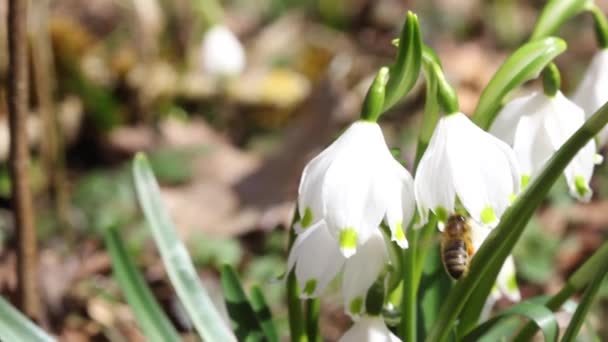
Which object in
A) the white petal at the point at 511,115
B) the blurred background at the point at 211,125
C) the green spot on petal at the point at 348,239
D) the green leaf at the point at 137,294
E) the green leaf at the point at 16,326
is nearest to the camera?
the green spot on petal at the point at 348,239

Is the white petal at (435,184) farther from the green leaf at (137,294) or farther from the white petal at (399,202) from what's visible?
the green leaf at (137,294)

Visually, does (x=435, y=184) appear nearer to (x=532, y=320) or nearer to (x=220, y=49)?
(x=532, y=320)

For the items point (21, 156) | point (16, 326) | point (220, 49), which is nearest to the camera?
point (16, 326)

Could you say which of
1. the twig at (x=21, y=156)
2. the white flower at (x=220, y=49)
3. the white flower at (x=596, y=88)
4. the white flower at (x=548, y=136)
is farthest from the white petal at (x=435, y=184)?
the white flower at (x=220, y=49)

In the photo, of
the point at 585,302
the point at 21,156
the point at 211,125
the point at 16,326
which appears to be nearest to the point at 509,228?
the point at 585,302

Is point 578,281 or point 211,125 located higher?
point 578,281

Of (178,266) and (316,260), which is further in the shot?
(178,266)
